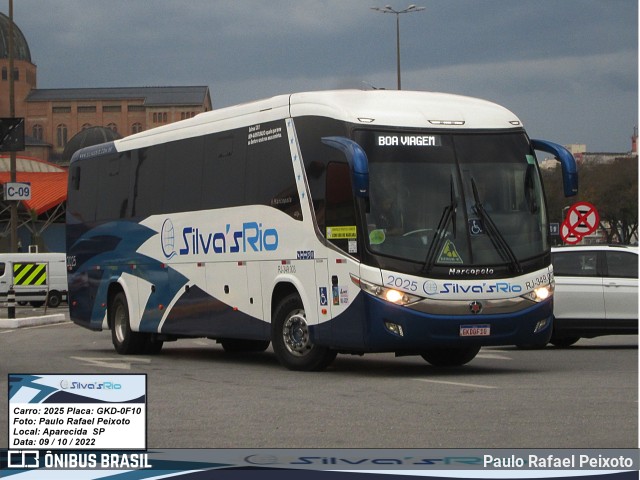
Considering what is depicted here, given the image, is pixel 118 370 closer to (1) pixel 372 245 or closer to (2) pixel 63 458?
(1) pixel 372 245

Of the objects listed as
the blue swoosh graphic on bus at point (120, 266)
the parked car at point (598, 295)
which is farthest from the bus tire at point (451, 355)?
the parked car at point (598, 295)

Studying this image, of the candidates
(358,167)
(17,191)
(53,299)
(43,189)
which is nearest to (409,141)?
(358,167)

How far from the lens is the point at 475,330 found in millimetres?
15805

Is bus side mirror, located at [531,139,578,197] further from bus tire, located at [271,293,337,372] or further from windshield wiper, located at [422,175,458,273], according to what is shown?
bus tire, located at [271,293,337,372]

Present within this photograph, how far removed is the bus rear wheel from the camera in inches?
862

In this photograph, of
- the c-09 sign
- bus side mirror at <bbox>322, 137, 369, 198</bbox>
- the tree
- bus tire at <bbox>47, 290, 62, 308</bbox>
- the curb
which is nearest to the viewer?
bus side mirror at <bbox>322, 137, 369, 198</bbox>

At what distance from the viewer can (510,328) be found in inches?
631

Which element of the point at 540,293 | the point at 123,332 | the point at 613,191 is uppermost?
the point at 613,191

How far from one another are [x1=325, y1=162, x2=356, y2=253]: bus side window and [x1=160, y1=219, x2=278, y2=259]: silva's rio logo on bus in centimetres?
141

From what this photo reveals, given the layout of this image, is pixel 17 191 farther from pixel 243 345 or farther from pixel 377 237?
pixel 377 237

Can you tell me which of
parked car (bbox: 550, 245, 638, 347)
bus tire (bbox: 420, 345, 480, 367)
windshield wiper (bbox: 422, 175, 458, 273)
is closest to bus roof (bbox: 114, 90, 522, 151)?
windshield wiper (bbox: 422, 175, 458, 273)

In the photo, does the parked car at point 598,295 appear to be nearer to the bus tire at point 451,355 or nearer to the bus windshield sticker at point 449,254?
the bus tire at point 451,355

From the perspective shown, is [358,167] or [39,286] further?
[39,286]
